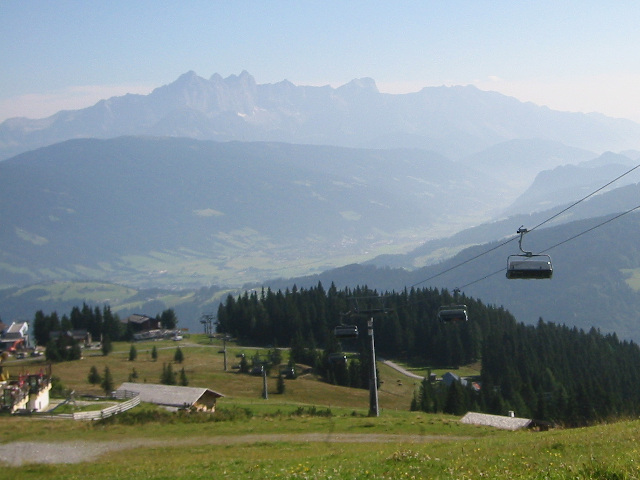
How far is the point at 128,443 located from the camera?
37.2 metres

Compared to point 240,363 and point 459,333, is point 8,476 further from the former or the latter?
point 459,333

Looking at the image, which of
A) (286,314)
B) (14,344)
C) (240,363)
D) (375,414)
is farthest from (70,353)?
(375,414)

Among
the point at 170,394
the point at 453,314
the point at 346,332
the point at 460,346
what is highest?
the point at 453,314

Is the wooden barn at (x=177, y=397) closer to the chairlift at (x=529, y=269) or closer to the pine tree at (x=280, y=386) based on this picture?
the pine tree at (x=280, y=386)

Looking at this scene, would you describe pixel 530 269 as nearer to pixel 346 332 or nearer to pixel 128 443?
pixel 346 332

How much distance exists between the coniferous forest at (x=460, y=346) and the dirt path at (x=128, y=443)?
1893 inches

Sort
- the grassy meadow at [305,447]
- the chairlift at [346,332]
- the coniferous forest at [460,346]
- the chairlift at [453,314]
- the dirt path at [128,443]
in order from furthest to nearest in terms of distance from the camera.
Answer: the coniferous forest at [460,346]
the chairlift at [346,332]
the chairlift at [453,314]
the dirt path at [128,443]
the grassy meadow at [305,447]

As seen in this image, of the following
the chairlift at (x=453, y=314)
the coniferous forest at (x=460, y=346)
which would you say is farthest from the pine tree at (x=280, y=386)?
the chairlift at (x=453, y=314)

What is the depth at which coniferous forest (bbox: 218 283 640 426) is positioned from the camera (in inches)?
3853

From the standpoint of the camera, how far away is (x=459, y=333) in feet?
431

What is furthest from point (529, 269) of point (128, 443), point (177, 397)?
point (177, 397)

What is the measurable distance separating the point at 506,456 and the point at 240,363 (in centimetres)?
8239

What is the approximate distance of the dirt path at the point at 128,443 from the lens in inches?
1341

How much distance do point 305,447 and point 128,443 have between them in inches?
372
